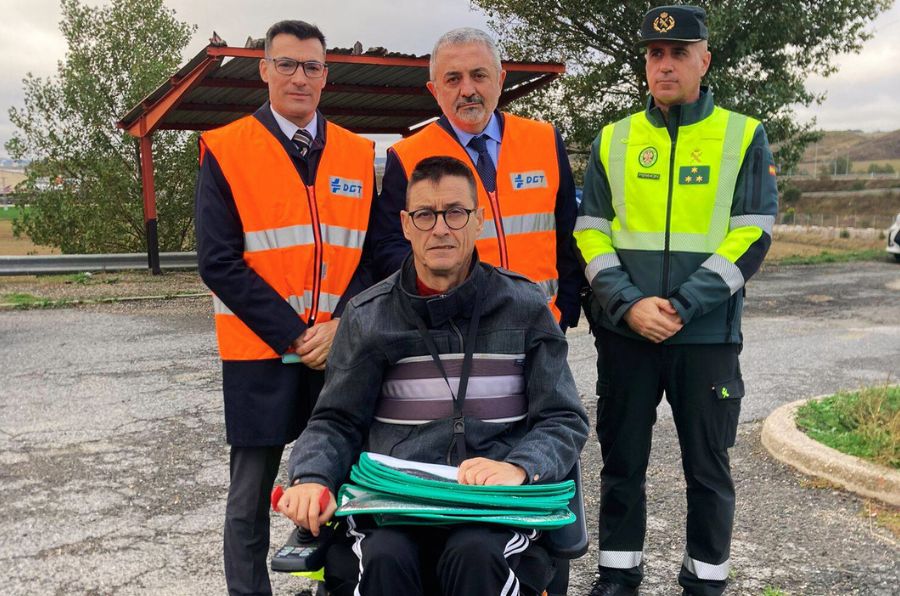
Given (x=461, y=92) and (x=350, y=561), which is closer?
(x=350, y=561)

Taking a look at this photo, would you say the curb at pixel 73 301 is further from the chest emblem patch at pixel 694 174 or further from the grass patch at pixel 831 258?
the grass patch at pixel 831 258

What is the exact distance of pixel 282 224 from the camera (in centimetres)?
293

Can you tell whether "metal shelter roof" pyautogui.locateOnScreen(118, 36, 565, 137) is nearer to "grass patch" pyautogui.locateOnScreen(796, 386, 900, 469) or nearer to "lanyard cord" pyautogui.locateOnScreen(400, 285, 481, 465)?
"grass patch" pyautogui.locateOnScreen(796, 386, 900, 469)

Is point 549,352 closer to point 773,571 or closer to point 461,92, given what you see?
point 461,92

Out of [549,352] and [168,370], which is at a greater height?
[549,352]

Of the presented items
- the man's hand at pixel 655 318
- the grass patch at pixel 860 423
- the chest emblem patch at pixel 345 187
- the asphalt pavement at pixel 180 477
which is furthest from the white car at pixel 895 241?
the chest emblem patch at pixel 345 187

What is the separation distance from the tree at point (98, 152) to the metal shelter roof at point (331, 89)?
160cm

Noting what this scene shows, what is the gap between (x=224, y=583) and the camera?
3.42 m

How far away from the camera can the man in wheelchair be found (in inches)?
97.7

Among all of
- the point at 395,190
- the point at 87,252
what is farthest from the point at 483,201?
the point at 87,252

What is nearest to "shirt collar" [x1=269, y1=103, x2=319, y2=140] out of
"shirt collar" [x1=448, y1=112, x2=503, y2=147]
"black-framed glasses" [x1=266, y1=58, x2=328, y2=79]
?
"black-framed glasses" [x1=266, y1=58, x2=328, y2=79]

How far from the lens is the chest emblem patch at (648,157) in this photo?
3.24 meters

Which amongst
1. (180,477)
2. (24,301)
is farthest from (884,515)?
(24,301)

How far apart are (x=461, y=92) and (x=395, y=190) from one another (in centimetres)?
44
